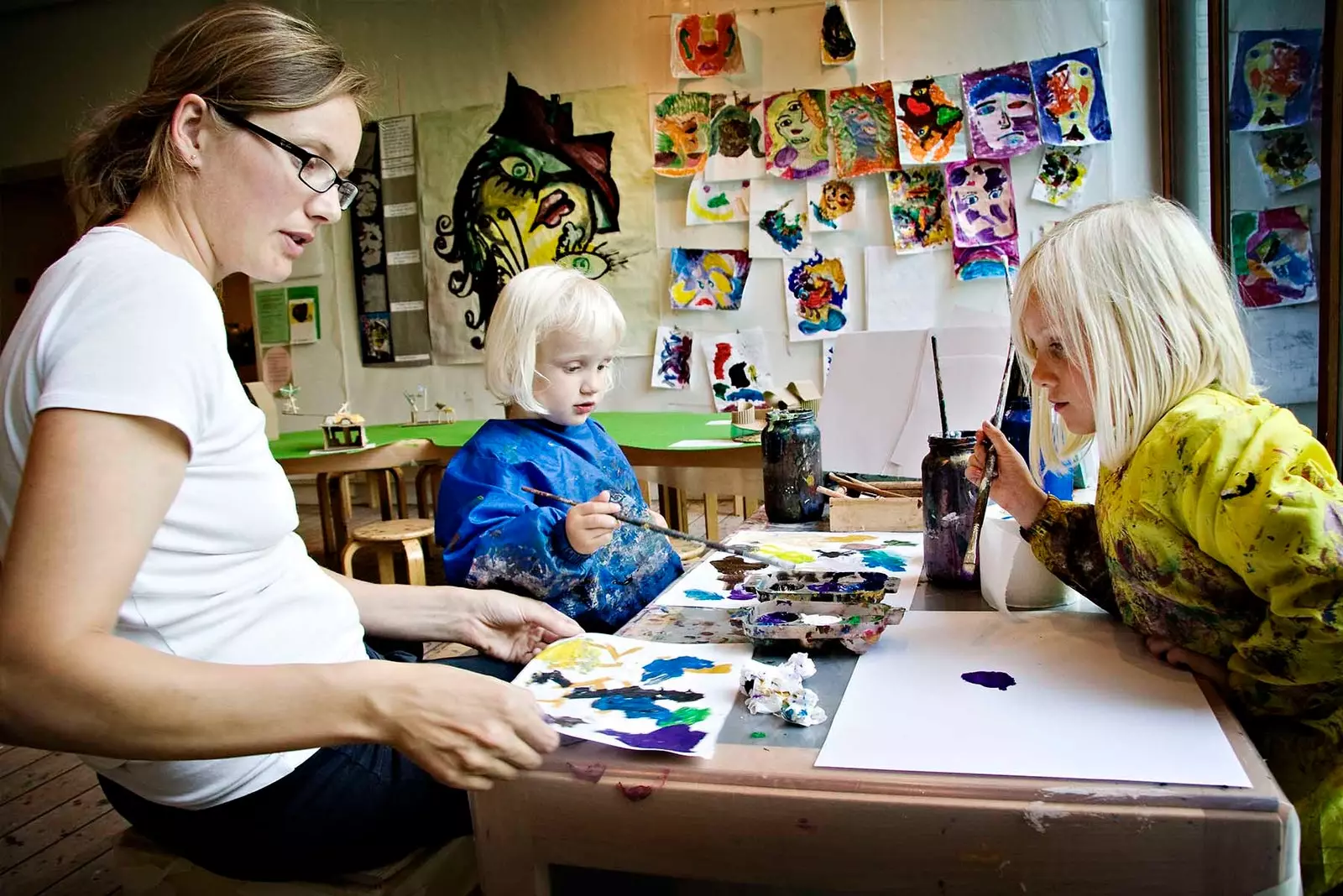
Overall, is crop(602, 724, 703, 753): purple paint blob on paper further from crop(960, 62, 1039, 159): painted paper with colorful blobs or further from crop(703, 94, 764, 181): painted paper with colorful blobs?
crop(703, 94, 764, 181): painted paper with colorful blobs

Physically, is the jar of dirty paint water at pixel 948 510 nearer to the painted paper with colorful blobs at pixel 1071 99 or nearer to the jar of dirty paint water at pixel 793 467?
the jar of dirty paint water at pixel 793 467

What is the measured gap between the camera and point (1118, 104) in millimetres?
4141

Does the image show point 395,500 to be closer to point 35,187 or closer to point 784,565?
point 35,187

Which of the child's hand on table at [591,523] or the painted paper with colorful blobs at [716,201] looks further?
the painted paper with colorful blobs at [716,201]

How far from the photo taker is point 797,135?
4582 millimetres

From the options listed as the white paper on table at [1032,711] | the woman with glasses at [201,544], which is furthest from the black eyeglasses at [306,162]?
the white paper on table at [1032,711]

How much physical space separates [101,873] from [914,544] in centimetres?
167

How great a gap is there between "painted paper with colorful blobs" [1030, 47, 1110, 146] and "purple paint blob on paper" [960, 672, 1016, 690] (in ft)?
12.8

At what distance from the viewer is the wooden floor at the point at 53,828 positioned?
1.84m

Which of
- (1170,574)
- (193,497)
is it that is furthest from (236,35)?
(1170,574)

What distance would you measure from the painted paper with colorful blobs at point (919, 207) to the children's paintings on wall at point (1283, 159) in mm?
1705

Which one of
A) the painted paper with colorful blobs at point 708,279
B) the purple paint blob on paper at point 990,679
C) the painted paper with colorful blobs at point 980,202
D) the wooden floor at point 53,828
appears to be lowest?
the wooden floor at point 53,828

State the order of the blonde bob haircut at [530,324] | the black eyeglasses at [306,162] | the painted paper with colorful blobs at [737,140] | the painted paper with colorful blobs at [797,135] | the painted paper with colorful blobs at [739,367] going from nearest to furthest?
the black eyeglasses at [306,162] → the blonde bob haircut at [530,324] → the painted paper with colorful blobs at [797,135] → the painted paper with colorful blobs at [737,140] → the painted paper with colorful blobs at [739,367]

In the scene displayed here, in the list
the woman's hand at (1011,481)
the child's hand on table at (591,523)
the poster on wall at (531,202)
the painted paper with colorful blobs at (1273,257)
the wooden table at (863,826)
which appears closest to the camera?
the wooden table at (863,826)
